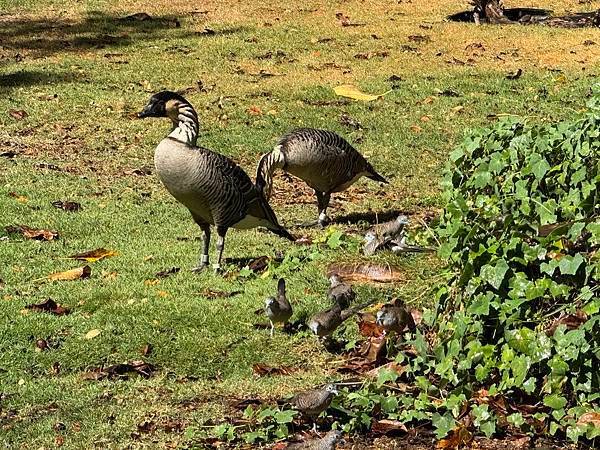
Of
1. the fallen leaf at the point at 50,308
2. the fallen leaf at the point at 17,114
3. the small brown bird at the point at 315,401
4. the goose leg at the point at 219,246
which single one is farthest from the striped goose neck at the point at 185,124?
the fallen leaf at the point at 17,114

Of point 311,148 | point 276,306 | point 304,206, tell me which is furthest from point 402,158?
point 276,306

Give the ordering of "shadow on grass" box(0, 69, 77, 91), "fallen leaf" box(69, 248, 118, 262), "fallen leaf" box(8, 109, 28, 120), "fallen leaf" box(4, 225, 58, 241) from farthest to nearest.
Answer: "shadow on grass" box(0, 69, 77, 91), "fallen leaf" box(8, 109, 28, 120), "fallen leaf" box(4, 225, 58, 241), "fallen leaf" box(69, 248, 118, 262)

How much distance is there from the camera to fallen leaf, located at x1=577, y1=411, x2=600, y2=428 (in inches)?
205

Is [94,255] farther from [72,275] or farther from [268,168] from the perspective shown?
[268,168]

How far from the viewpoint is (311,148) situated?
388 inches

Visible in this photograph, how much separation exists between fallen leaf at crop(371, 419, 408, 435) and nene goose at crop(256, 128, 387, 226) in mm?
4239

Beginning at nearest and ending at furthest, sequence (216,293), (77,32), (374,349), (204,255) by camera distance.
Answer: (374,349), (216,293), (204,255), (77,32)

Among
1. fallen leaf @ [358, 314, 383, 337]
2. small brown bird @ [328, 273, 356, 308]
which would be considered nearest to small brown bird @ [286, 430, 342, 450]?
fallen leaf @ [358, 314, 383, 337]

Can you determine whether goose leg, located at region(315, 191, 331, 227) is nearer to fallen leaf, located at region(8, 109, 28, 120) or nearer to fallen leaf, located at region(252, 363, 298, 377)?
fallen leaf, located at region(252, 363, 298, 377)

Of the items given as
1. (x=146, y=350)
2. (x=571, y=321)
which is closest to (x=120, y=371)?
(x=146, y=350)

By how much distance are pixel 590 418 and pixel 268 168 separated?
488 cm

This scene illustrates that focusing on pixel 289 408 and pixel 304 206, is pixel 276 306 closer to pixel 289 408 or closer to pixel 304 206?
pixel 289 408

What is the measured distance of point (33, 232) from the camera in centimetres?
943

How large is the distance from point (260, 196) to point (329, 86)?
6.38 meters
